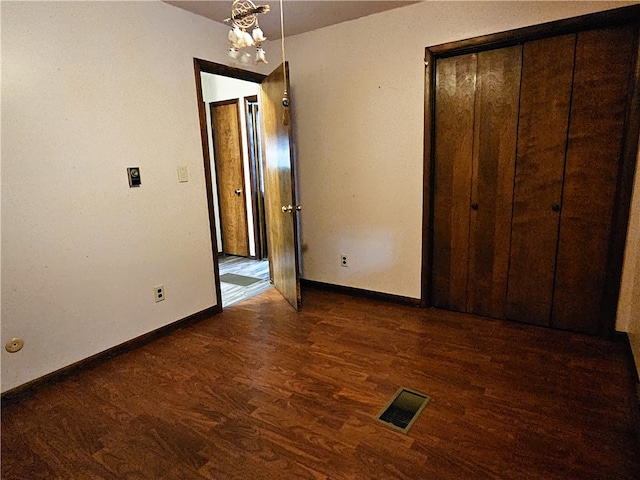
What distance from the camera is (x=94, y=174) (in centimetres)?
223

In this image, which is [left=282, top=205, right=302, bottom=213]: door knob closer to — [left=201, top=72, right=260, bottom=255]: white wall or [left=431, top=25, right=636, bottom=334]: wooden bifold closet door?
[left=431, top=25, right=636, bottom=334]: wooden bifold closet door

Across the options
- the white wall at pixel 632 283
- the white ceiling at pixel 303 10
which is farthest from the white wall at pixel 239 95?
the white wall at pixel 632 283

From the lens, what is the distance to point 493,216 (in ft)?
8.75

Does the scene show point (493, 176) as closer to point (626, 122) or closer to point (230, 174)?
point (626, 122)

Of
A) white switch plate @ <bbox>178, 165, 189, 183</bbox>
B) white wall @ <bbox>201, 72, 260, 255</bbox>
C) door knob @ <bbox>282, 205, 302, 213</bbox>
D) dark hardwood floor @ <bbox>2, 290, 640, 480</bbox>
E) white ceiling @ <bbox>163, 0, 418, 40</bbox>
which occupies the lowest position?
dark hardwood floor @ <bbox>2, 290, 640, 480</bbox>

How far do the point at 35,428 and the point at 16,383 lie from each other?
381 mm

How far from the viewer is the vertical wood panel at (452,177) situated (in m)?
2.65

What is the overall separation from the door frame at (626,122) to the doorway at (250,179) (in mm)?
1055

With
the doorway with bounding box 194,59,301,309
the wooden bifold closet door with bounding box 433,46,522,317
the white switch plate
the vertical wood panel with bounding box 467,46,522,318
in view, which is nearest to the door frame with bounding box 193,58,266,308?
the doorway with bounding box 194,59,301,309

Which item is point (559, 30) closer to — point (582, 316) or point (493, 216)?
point (493, 216)

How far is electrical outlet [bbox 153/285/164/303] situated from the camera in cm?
263

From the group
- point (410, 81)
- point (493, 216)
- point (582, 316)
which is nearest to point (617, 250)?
point (582, 316)

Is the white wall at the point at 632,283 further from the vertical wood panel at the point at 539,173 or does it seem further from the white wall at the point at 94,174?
the white wall at the point at 94,174

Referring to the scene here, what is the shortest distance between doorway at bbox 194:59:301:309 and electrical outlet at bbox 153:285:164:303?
49 cm
